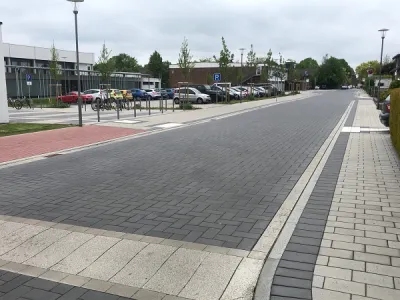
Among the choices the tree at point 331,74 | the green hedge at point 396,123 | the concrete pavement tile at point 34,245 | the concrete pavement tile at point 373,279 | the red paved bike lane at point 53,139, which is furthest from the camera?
the tree at point 331,74

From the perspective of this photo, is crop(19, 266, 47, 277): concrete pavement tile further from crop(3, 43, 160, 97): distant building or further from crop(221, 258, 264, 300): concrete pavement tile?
crop(3, 43, 160, 97): distant building

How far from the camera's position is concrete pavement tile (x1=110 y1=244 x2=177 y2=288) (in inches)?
147

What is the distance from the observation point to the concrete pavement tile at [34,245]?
4.26 m

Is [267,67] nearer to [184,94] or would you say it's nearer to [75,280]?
[184,94]

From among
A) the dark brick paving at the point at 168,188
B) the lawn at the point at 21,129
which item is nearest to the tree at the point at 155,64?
the lawn at the point at 21,129

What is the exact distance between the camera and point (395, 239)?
4559mm

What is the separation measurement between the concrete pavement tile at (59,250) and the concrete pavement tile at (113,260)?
42cm

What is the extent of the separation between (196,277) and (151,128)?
13.6 m

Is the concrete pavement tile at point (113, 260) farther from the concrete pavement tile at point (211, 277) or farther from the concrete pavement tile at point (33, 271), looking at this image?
the concrete pavement tile at point (211, 277)

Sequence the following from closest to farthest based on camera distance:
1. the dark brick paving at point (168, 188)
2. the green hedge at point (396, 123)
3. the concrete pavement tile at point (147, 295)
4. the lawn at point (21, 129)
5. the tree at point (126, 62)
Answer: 1. the concrete pavement tile at point (147, 295)
2. the dark brick paving at point (168, 188)
3. the green hedge at point (396, 123)
4. the lawn at point (21, 129)
5. the tree at point (126, 62)

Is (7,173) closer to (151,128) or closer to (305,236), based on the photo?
(305,236)

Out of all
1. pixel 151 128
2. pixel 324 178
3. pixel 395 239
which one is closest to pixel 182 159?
pixel 324 178

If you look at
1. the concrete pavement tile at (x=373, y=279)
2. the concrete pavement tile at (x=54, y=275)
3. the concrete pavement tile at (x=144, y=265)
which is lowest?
the concrete pavement tile at (x=54, y=275)

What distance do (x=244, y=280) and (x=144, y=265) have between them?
1.02 meters
